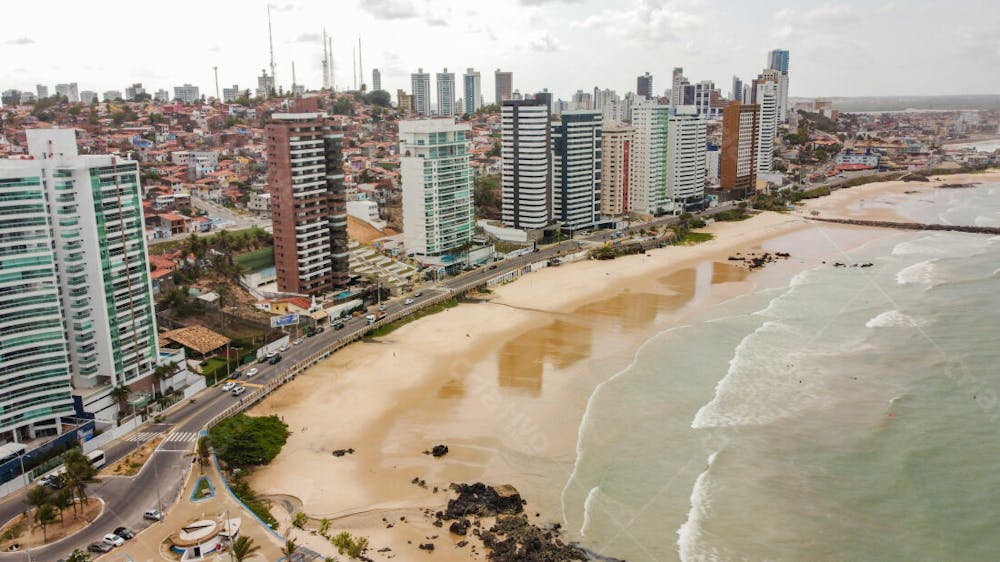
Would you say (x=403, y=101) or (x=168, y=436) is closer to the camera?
(x=168, y=436)

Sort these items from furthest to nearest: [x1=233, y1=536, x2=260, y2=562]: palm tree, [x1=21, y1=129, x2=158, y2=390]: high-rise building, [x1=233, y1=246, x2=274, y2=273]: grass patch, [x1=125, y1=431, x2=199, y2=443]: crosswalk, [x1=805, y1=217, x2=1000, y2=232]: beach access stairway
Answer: [x1=805, y1=217, x2=1000, y2=232]: beach access stairway → [x1=233, y1=246, x2=274, y2=273]: grass patch → [x1=21, y1=129, x2=158, y2=390]: high-rise building → [x1=125, y1=431, x2=199, y2=443]: crosswalk → [x1=233, y1=536, x2=260, y2=562]: palm tree

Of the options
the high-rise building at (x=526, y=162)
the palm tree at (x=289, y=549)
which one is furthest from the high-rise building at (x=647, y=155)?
the palm tree at (x=289, y=549)

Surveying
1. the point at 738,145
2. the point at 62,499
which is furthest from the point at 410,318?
the point at 738,145

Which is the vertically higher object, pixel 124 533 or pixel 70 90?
pixel 70 90

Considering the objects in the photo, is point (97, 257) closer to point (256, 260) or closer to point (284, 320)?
point (284, 320)

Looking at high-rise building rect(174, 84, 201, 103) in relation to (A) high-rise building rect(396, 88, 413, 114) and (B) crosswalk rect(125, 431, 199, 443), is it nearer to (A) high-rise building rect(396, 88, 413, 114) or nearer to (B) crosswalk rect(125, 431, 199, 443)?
(A) high-rise building rect(396, 88, 413, 114)

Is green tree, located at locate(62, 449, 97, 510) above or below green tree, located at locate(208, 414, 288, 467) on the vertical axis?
above

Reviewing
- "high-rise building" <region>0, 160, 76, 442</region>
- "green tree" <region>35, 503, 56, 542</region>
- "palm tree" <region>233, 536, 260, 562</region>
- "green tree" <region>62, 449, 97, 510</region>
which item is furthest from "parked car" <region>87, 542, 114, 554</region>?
"high-rise building" <region>0, 160, 76, 442</region>
